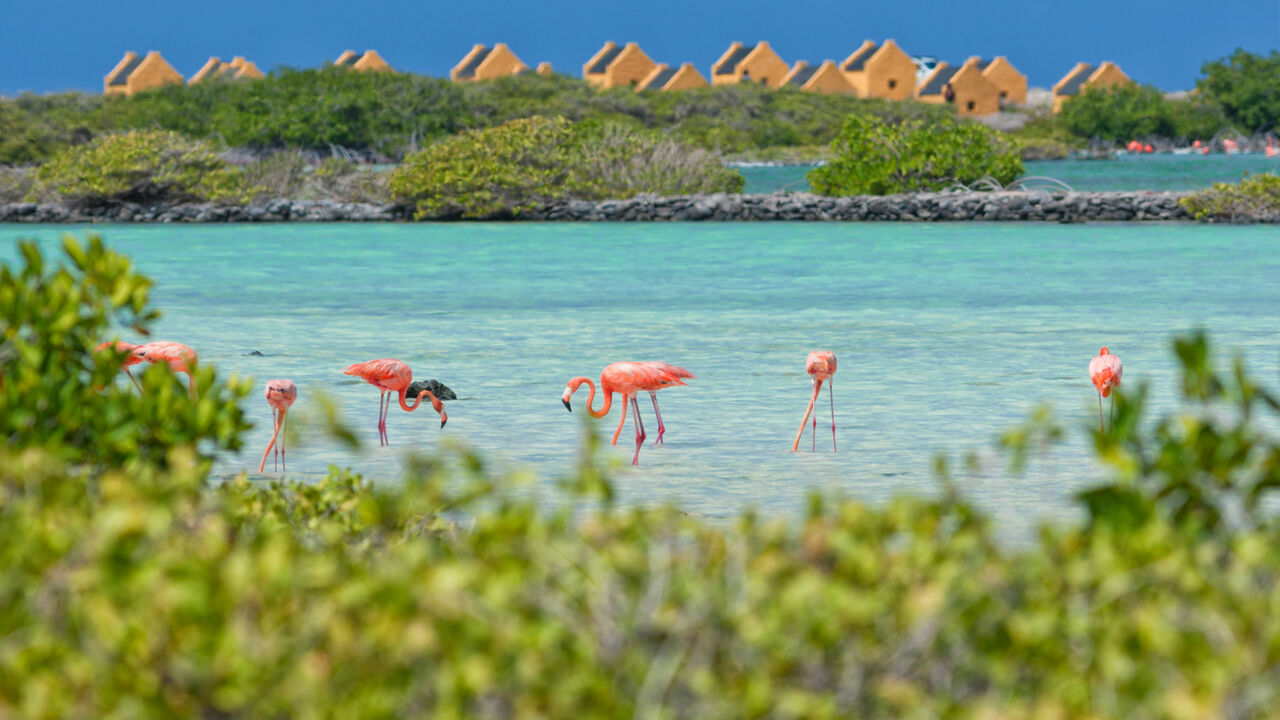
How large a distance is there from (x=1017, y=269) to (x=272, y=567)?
23.2 m

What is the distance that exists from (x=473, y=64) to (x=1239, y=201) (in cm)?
10957

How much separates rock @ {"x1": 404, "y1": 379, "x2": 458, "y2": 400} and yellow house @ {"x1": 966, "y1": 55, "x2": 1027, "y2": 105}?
414 feet

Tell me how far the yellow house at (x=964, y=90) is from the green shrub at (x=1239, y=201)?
87.0 meters

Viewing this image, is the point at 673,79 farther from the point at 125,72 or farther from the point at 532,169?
the point at 532,169

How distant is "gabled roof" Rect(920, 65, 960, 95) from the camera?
12569cm

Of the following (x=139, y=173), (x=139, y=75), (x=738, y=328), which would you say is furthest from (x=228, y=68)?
(x=738, y=328)

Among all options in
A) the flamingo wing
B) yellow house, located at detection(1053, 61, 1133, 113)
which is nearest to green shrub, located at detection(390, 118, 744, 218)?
the flamingo wing

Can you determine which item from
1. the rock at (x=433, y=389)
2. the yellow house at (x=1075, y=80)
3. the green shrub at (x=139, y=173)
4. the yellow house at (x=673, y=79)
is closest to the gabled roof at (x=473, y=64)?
the yellow house at (x=673, y=79)

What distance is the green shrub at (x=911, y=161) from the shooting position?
129 ft

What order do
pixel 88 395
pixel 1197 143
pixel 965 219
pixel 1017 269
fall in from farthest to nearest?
pixel 1197 143 → pixel 965 219 → pixel 1017 269 → pixel 88 395

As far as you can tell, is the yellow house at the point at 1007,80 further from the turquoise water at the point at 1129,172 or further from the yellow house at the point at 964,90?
the turquoise water at the point at 1129,172

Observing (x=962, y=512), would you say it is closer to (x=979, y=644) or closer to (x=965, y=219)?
(x=979, y=644)

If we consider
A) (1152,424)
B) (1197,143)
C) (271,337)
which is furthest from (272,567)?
(1197,143)

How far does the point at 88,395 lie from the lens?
480cm
